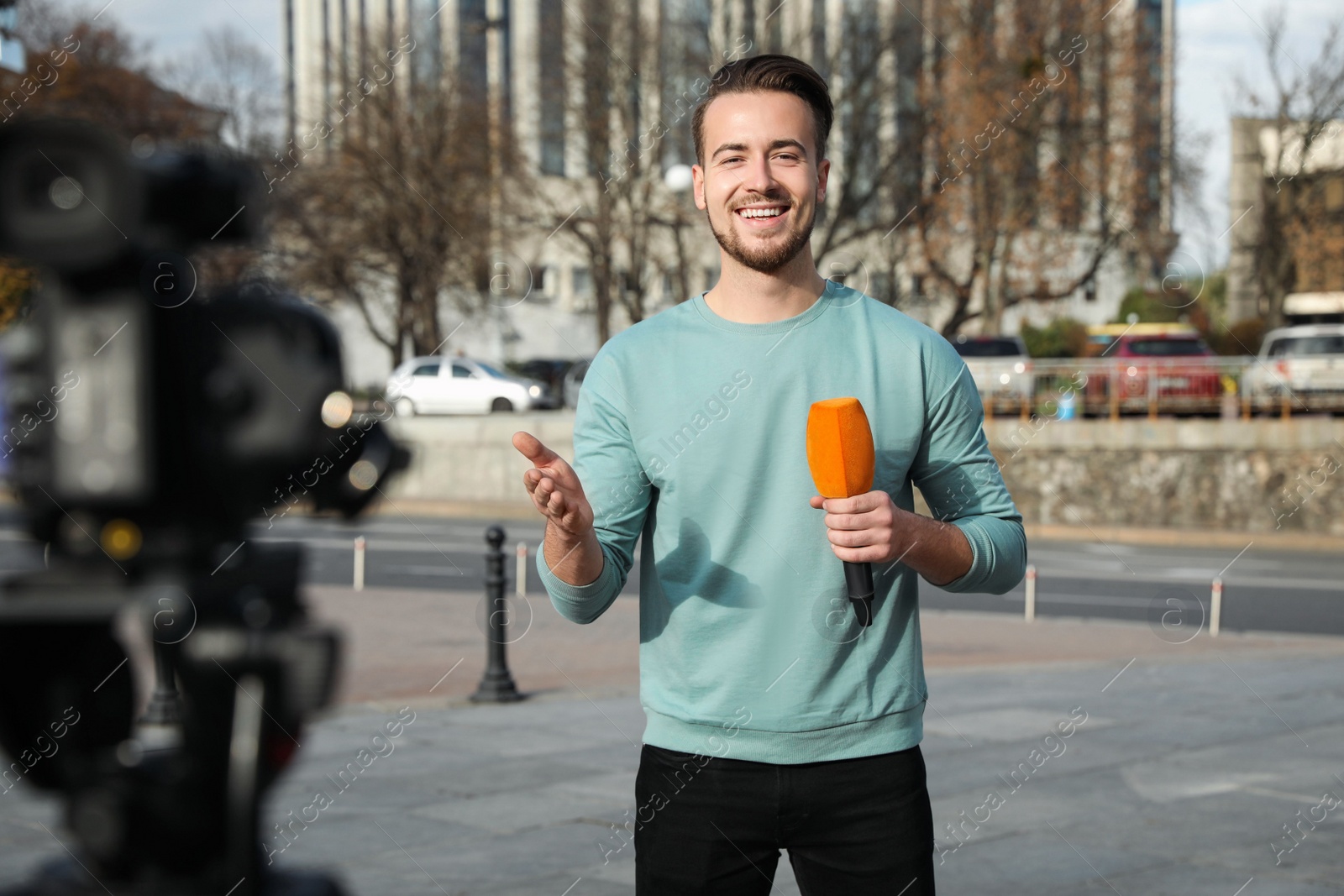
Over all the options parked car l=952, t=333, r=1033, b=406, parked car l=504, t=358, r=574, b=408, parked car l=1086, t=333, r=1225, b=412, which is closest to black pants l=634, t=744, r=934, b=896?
parked car l=952, t=333, r=1033, b=406

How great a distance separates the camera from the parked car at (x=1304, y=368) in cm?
2517

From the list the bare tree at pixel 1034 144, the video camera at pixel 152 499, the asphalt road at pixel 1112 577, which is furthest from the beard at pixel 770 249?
the bare tree at pixel 1034 144

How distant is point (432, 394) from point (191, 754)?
31.7 meters

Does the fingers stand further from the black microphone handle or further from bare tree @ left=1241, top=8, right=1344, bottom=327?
bare tree @ left=1241, top=8, right=1344, bottom=327

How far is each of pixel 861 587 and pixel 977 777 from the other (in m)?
5.02

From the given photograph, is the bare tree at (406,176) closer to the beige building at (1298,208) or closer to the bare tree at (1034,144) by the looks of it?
the bare tree at (1034,144)

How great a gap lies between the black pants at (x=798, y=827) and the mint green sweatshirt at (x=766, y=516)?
3cm

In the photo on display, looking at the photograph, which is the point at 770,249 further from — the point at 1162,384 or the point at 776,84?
the point at 1162,384

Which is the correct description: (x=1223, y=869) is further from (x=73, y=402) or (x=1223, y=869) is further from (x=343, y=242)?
(x=343, y=242)

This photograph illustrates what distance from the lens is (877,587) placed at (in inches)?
97.4

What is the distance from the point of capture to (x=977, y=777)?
22.7 ft

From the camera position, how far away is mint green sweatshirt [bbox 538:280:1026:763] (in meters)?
2.42

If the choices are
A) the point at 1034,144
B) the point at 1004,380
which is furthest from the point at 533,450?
the point at 1034,144

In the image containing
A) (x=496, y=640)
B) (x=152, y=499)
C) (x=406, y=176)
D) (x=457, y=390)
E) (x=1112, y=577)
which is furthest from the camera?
(x=406, y=176)
